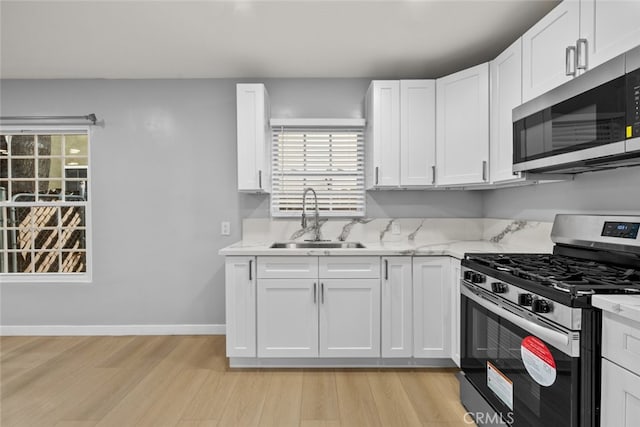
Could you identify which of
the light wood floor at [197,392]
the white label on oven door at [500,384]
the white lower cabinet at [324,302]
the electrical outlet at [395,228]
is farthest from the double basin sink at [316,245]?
the white label on oven door at [500,384]

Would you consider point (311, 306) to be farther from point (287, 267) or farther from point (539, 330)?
point (539, 330)

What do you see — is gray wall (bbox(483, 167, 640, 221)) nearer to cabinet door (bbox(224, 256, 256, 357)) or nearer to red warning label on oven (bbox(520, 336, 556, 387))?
red warning label on oven (bbox(520, 336, 556, 387))

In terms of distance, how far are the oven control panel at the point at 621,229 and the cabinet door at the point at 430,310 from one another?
3.28ft

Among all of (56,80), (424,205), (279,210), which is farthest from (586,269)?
(56,80)

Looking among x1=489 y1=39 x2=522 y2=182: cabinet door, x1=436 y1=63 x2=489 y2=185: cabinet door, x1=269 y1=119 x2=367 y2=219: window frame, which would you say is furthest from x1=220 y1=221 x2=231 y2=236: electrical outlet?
x1=489 y1=39 x2=522 y2=182: cabinet door

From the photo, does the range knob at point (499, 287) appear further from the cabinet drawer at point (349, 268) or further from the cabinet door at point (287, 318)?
the cabinet door at point (287, 318)

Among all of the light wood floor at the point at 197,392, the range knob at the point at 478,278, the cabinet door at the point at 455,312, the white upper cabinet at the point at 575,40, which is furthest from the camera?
the cabinet door at the point at 455,312

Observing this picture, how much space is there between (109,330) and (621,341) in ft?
12.4

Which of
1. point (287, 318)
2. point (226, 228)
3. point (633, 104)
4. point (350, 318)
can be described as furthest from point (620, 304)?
point (226, 228)

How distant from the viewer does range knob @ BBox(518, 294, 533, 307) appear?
4.78 ft

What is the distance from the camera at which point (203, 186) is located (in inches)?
135

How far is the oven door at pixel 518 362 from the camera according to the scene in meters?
1.27

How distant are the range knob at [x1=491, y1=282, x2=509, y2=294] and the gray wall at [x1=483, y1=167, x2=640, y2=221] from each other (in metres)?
0.80

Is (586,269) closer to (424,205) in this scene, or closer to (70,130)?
(424,205)
